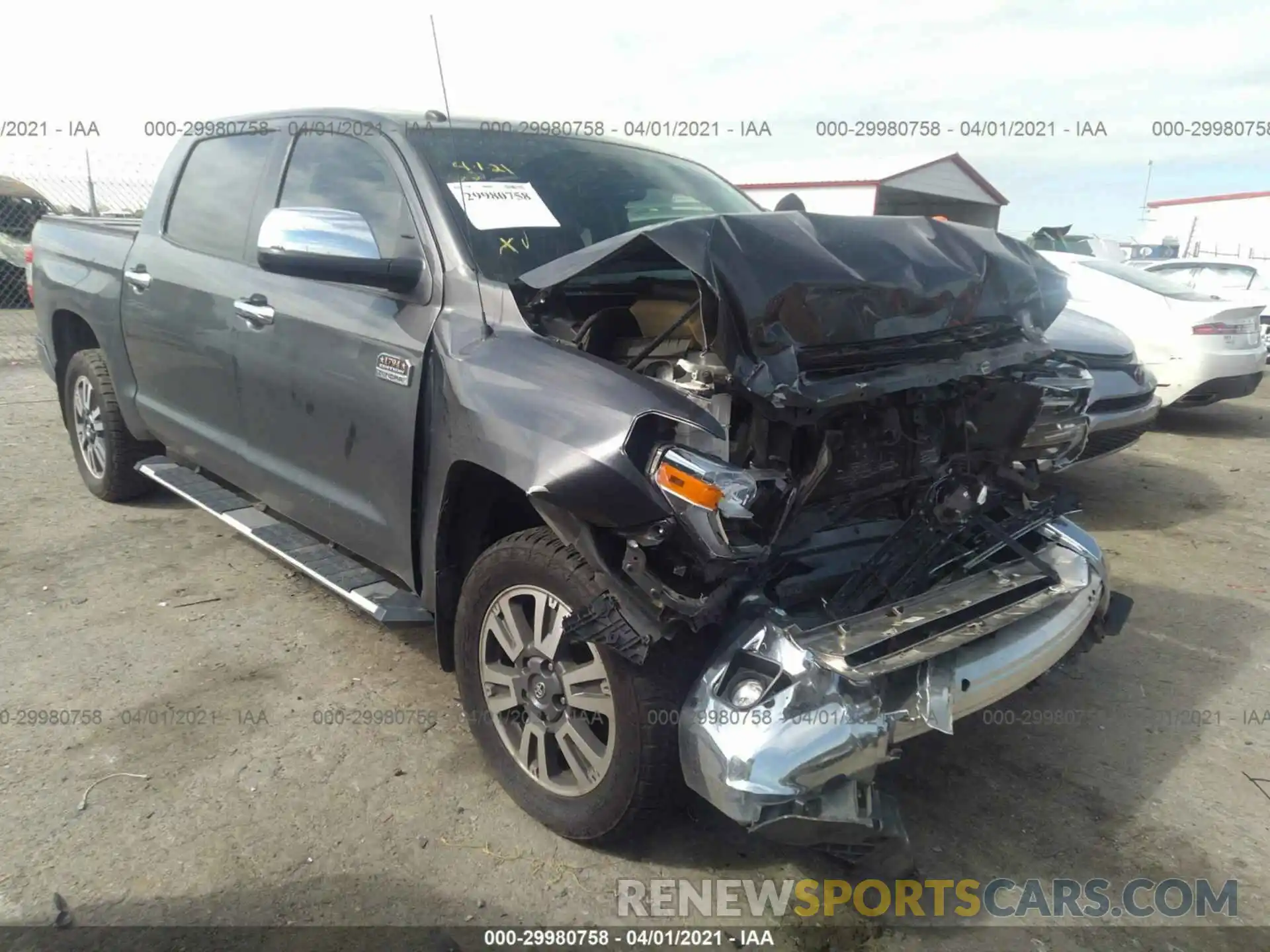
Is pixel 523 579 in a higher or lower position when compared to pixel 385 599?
higher

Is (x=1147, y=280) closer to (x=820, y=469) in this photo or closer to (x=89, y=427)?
(x=820, y=469)

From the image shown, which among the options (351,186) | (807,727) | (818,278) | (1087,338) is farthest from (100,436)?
(1087,338)

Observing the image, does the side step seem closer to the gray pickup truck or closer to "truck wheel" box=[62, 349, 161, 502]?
the gray pickup truck

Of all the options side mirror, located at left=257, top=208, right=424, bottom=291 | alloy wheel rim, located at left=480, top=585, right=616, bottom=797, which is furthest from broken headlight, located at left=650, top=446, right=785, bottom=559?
side mirror, located at left=257, top=208, right=424, bottom=291

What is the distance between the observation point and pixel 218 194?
3934mm

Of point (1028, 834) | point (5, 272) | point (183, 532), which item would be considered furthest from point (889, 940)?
point (5, 272)

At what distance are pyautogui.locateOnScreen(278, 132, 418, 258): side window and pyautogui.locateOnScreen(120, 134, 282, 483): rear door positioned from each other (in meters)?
0.28

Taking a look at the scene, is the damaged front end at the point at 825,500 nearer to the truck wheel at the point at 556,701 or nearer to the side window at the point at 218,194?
the truck wheel at the point at 556,701

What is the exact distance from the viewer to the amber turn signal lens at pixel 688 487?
2.07 m

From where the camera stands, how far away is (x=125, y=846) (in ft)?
8.32

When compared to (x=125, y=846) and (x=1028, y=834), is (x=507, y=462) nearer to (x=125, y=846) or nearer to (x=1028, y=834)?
(x=125, y=846)

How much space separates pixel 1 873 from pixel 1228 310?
336 inches

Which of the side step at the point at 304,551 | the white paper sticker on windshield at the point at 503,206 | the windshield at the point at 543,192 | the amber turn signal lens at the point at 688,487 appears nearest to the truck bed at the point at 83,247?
the side step at the point at 304,551

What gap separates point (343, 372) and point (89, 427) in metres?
3.01
